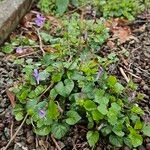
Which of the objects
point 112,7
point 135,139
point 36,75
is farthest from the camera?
point 112,7

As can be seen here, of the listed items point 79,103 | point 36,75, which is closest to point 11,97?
point 36,75

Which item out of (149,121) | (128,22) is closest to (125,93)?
(149,121)

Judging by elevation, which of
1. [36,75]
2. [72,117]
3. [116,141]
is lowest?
[116,141]

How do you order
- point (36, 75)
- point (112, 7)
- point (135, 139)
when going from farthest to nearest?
point (112, 7) → point (36, 75) → point (135, 139)

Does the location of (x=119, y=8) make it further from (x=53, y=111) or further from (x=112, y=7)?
(x=53, y=111)

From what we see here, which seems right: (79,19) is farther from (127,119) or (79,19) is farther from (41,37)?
(127,119)

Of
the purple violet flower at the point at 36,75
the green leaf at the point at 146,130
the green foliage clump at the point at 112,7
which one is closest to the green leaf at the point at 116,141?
the green leaf at the point at 146,130
